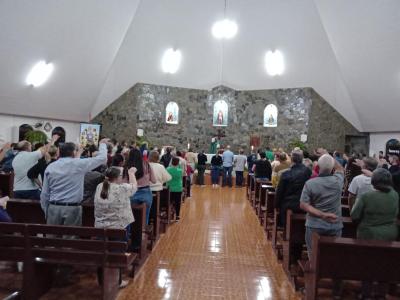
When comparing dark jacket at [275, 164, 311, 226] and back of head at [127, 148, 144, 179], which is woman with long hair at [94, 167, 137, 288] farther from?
dark jacket at [275, 164, 311, 226]

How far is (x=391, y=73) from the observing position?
13.6 m

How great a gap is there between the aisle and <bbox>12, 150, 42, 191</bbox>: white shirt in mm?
2404

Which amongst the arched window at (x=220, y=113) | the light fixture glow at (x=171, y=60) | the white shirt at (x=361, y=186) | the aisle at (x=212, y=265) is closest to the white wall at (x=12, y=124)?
the light fixture glow at (x=171, y=60)

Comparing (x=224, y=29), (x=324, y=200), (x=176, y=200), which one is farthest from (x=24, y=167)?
(x=224, y=29)

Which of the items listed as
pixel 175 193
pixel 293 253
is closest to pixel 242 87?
pixel 175 193

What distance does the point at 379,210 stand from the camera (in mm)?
4230

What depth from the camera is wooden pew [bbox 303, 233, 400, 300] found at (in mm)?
4027

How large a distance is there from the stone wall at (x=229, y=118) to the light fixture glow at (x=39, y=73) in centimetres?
638

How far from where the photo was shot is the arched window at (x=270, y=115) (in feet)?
71.0

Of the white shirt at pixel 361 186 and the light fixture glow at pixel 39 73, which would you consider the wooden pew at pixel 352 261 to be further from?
the light fixture glow at pixel 39 73

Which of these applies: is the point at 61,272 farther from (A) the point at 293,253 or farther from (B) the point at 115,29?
(B) the point at 115,29

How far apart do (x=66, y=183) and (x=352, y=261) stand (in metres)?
3.39

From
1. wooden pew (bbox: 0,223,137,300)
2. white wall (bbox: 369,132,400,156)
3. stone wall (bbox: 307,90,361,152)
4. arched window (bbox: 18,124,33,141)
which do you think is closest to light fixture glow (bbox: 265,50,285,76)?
stone wall (bbox: 307,90,361,152)

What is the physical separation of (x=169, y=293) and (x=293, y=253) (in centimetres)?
212
